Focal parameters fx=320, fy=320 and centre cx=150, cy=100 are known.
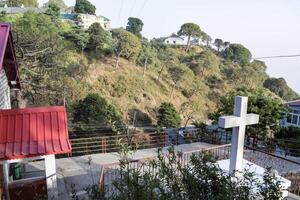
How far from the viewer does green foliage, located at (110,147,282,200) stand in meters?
2.44

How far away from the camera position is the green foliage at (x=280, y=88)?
53.1 metres

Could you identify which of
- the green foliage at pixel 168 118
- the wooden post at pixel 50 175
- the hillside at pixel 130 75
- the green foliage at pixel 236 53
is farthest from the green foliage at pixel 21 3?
the wooden post at pixel 50 175

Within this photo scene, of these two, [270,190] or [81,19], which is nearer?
[270,190]

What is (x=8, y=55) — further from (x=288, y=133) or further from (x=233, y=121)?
(x=288, y=133)

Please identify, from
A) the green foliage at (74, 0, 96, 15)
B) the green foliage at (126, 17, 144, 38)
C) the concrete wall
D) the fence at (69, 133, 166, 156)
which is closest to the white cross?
the fence at (69, 133, 166, 156)

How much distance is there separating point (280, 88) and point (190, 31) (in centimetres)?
1801

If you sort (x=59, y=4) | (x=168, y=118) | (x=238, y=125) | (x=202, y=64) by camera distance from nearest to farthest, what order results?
1. (x=238, y=125)
2. (x=168, y=118)
3. (x=202, y=64)
4. (x=59, y=4)

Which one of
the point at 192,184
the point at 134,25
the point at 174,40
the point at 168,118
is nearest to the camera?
the point at 192,184

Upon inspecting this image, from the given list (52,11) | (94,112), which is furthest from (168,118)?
(52,11)

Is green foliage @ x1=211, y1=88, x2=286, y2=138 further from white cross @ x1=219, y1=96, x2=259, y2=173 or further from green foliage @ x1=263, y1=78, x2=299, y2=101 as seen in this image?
green foliage @ x1=263, y1=78, x2=299, y2=101

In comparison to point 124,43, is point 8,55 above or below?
below

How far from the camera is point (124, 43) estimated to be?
3509 cm

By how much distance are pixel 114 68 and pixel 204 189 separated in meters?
32.0

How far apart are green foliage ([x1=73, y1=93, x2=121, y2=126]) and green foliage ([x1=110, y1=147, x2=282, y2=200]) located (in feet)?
52.7
